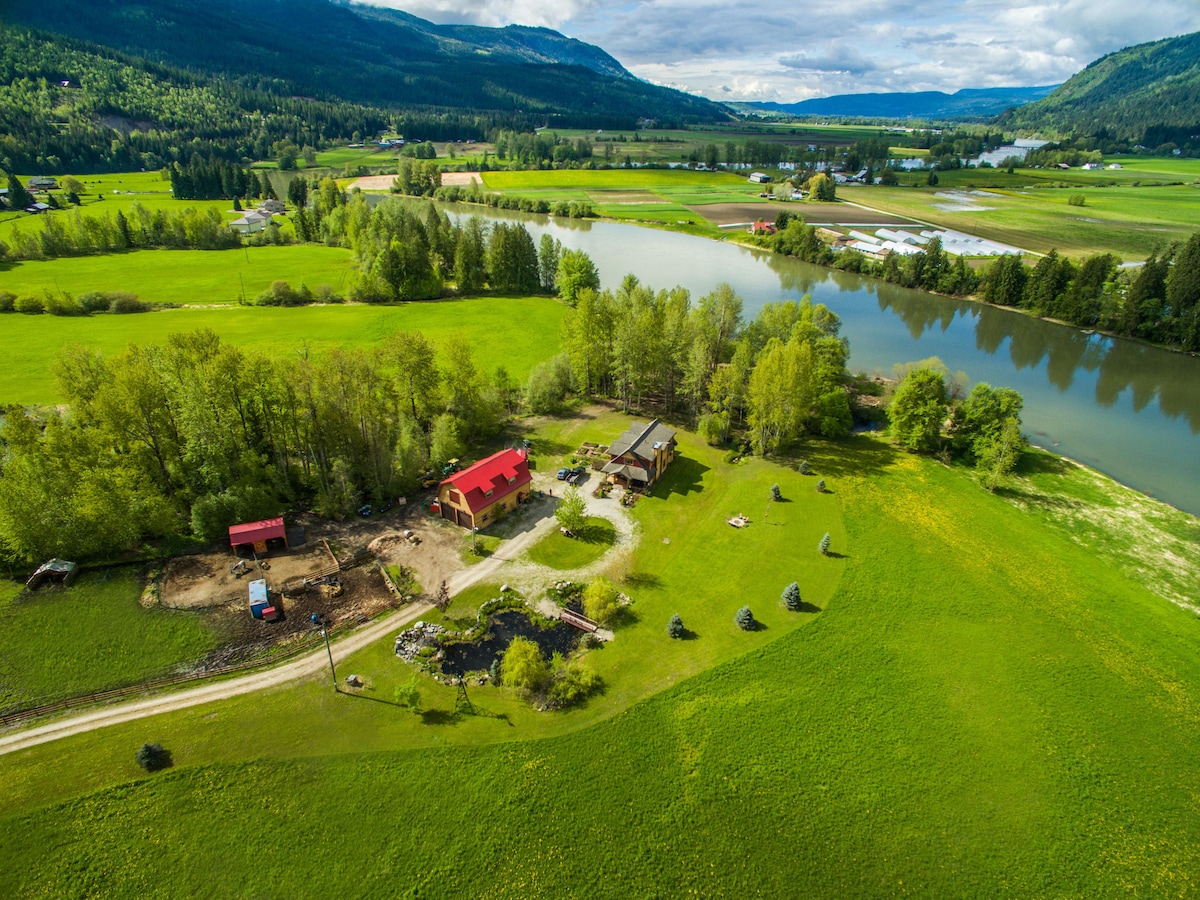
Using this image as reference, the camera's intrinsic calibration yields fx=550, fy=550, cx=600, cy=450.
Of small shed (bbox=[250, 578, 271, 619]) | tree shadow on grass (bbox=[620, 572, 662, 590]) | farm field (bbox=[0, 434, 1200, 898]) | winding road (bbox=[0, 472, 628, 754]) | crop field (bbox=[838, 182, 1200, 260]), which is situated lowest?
farm field (bbox=[0, 434, 1200, 898])

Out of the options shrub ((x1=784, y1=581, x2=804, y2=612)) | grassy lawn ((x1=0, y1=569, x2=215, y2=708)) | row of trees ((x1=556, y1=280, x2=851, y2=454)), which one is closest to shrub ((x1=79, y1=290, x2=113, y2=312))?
grassy lawn ((x1=0, y1=569, x2=215, y2=708))

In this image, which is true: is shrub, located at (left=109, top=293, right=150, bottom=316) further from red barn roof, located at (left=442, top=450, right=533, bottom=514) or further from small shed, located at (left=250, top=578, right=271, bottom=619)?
red barn roof, located at (left=442, top=450, right=533, bottom=514)

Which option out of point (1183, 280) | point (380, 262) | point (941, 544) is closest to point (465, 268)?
point (380, 262)

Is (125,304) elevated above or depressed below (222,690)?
above

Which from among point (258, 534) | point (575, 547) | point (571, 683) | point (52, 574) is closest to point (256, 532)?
point (258, 534)

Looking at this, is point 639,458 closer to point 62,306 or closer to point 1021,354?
point 1021,354
